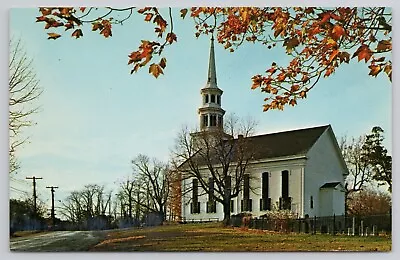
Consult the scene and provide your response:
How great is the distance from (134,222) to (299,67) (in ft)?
2.91

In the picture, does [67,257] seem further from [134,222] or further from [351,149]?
[351,149]

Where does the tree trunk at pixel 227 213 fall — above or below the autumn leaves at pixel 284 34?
below

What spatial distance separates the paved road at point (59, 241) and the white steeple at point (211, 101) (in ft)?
1.99

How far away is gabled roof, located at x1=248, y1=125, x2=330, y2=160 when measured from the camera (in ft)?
11.9

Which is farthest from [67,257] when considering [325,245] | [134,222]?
[325,245]

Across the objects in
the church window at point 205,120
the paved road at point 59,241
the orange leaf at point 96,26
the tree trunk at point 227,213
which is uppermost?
the orange leaf at point 96,26

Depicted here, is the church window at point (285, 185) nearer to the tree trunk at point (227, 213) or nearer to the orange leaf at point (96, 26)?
the tree trunk at point (227, 213)

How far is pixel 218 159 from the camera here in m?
3.67

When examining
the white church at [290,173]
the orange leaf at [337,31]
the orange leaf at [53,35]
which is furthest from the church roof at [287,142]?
the orange leaf at [53,35]

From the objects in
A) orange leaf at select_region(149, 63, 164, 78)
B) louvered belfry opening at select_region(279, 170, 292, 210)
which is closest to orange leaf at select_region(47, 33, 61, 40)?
orange leaf at select_region(149, 63, 164, 78)

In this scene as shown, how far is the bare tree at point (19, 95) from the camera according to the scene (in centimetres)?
362

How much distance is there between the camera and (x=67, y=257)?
3.62m

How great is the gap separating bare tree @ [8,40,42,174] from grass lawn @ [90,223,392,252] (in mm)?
508

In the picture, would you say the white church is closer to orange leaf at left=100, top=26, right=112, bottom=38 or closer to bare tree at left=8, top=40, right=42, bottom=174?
orange leaf at left=100, top=26, right=112, bottom=38
